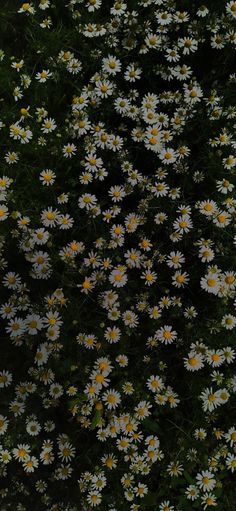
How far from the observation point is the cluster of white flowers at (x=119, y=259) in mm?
3127

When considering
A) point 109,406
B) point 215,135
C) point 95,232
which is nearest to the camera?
point 109,406

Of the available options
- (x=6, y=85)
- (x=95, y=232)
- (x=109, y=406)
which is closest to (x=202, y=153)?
(x=95, y=232)

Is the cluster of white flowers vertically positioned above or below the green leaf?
above

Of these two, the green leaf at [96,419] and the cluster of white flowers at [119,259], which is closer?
the green leaf at [96,419]

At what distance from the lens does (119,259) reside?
3121mm

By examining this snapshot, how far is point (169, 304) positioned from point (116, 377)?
2.09 ft

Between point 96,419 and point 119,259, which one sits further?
point 119,259

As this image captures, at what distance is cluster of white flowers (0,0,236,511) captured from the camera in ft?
10.3

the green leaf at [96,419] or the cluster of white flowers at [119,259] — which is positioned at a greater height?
the cluster of white flowers at [119,259]

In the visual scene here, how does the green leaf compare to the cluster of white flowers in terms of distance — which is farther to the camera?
the cluster of white flowers

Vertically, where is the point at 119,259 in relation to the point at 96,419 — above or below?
above

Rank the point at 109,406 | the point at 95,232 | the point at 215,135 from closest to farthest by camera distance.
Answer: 1. the point at 109,406
2. the point at 95,232
3. the point at 215,135

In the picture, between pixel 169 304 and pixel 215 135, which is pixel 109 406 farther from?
pixel 215 135

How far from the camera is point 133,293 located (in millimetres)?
3377
